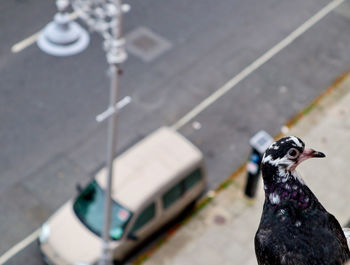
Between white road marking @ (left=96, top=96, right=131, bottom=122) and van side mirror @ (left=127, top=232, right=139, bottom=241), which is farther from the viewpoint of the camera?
white road marking @ (left=96, top=96, right=131, bottom=122)

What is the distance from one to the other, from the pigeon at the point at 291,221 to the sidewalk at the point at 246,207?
9315 mm

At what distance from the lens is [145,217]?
1577 centimetres

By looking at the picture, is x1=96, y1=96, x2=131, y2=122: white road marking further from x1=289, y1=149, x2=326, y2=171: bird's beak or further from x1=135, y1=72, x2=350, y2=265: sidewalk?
x1=289, y1=149, x2=326, y2=171: bird's beak

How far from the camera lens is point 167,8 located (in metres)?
22.9

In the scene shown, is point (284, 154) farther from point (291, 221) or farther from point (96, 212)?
point (96, 212)

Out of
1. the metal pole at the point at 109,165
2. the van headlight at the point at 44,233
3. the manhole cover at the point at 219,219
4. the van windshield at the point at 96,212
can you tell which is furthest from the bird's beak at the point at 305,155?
the manhole cover at the point at 219,219

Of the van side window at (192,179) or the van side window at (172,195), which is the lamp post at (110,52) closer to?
the van side window at (172,195)

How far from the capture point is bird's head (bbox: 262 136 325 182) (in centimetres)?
707

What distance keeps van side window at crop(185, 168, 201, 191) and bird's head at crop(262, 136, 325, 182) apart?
9201 millimetres

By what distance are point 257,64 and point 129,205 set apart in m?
7.66

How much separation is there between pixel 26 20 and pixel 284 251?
54.1 feet

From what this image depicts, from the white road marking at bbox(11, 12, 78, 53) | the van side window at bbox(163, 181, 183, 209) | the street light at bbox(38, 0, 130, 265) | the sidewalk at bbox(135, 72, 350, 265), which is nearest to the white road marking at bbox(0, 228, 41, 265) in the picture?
the street light at bbox(38, 0, 130, 265)

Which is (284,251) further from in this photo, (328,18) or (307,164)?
(328,18)

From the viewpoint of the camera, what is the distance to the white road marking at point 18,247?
16156 millimetres
